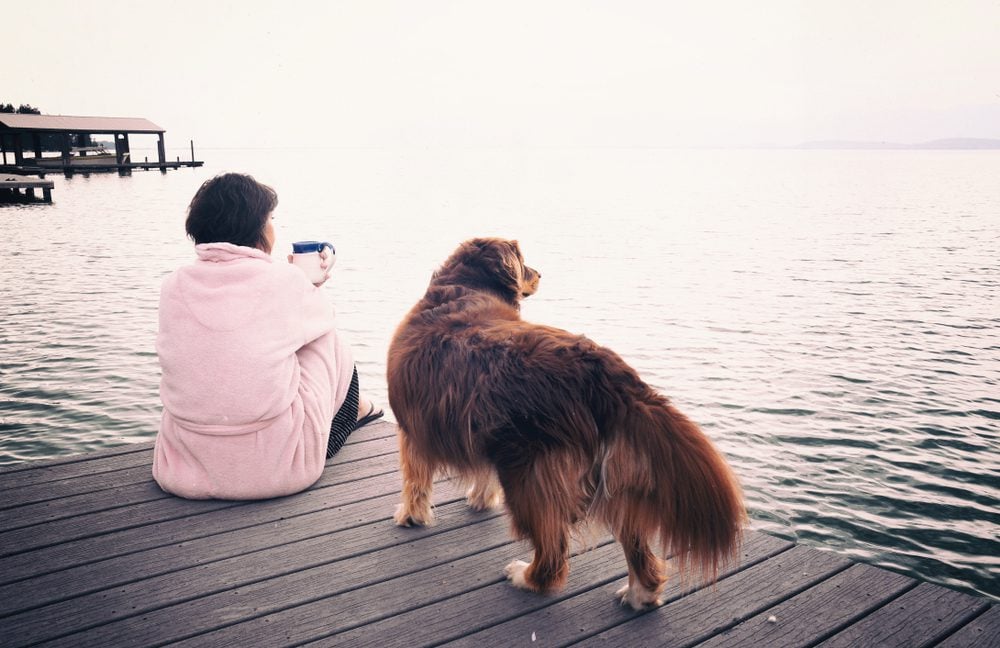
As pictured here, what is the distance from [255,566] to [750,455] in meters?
5.16

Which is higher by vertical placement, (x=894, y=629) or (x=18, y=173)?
(x=18, y=173)

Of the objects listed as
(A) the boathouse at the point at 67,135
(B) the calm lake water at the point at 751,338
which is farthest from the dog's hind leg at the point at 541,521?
(A) the boathouse at the point at 67,135

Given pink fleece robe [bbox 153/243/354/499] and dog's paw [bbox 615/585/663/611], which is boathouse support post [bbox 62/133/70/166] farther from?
dog's paw [bbox 615/585/663/611]

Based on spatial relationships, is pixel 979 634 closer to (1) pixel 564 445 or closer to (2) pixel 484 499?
(1) pixel 564 445

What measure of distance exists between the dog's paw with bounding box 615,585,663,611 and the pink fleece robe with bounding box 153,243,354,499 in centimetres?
172

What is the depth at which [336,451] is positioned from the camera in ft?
13.0

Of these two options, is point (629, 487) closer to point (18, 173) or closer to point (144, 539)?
point (144, 539)

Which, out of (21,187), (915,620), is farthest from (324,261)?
(21,187)

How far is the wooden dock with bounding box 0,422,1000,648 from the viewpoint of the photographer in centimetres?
242

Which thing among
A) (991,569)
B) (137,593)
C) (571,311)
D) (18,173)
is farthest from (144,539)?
(18,173)

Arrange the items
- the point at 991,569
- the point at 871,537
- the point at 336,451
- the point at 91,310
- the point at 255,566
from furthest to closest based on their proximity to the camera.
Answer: the point at 91,310, the point at 871,537, the point at 991,569, the point at 336,451, the point at 255,566

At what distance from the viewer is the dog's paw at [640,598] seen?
2582 mm

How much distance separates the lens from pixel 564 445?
2.45m

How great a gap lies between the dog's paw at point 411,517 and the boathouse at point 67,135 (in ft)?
185
